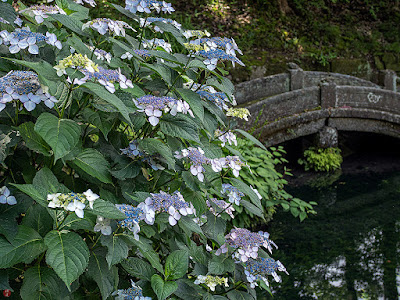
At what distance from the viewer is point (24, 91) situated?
4.75ft

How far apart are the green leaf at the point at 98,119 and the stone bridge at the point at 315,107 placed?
219 inches

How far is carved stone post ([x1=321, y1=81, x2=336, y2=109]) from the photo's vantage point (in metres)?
7.84

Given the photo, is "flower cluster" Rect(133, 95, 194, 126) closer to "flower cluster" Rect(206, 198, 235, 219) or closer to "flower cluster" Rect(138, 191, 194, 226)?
"flower cluster" Rect(138, 191, 194, 226)

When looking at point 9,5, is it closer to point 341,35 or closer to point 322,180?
point 322,180

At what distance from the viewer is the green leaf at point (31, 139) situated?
1.48 m

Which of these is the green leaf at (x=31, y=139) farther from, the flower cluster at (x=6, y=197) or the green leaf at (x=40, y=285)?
the green leaf at (x=40, y=285)

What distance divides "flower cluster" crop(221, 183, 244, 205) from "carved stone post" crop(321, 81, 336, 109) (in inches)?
247

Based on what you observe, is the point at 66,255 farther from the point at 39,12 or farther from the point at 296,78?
the point at 296,78

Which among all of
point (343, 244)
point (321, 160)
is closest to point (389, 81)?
point (321, 160)

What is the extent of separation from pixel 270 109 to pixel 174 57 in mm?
5702

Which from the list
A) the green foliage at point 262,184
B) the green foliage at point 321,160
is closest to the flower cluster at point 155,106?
the green foliage at point 262,184

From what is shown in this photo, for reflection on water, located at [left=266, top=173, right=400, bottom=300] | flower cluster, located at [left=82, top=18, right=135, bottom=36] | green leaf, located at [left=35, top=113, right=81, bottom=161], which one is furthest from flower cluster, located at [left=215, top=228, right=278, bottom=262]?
reflection on water, located at [left=266, top=173, right=400, bottom=300]

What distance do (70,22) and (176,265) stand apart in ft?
3.13

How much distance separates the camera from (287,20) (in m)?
11.1
